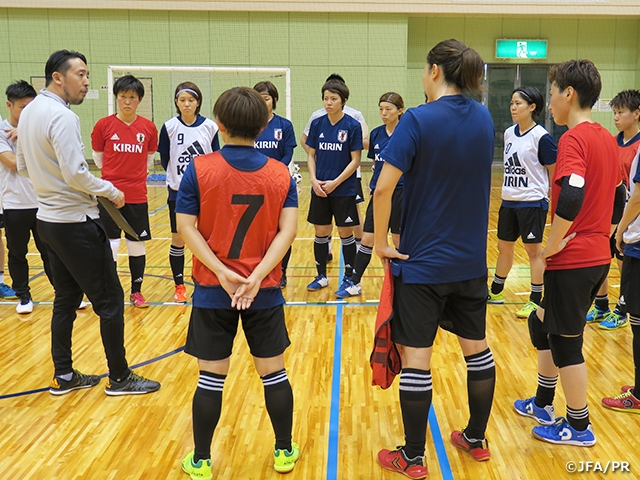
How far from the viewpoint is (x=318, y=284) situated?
6219mm

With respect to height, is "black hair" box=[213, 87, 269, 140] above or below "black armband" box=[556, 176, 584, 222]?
above

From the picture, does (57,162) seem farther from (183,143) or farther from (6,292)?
(6,292)

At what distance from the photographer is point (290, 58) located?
16641mm

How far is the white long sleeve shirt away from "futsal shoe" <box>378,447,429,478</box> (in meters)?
2.05

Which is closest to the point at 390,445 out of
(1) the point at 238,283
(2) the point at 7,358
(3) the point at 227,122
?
(1) the point at 238,283

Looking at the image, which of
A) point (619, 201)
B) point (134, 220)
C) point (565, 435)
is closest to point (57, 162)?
point (134, 220)

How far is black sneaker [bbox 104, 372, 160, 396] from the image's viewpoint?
3.78 meters

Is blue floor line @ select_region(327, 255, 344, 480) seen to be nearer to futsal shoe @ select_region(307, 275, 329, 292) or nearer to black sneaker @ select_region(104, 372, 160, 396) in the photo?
futsal shoe @ select_region(307, 275, 329, 292)

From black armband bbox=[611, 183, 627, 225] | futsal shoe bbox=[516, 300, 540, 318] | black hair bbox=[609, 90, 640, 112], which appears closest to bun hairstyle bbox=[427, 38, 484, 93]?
black hair bbox=[609, 90, 640, 112]

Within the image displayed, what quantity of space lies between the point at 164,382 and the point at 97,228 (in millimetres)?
1096

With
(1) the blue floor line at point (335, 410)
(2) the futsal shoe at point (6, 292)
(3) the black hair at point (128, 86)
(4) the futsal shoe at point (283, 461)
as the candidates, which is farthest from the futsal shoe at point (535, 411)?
(2) the futsal shoe at point (6, 292)

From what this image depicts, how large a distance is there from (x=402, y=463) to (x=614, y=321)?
3000mm

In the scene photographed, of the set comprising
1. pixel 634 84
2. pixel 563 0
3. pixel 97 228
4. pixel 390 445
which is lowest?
pixel 390 445

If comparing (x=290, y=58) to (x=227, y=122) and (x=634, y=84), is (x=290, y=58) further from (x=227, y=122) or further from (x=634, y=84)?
(x=227, y=122)
